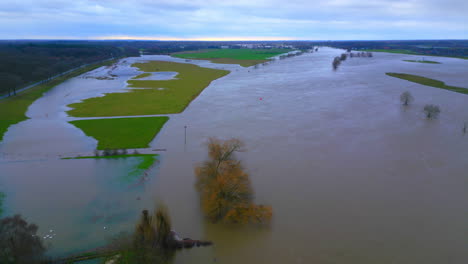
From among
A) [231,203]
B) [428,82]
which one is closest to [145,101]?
[231,203]

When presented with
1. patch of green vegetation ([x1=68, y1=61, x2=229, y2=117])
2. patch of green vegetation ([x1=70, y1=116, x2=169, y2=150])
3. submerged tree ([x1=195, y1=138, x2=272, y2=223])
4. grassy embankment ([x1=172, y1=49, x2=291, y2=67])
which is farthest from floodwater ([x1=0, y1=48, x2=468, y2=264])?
grassy embankment ([x1=172, y1=49, x2=291, y2=67])

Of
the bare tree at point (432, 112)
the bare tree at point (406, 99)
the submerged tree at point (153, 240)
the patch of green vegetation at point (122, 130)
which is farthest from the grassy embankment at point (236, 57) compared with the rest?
the submerged tree at point (153, 240)

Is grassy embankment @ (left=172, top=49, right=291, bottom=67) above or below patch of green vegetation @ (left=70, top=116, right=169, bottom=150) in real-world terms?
above

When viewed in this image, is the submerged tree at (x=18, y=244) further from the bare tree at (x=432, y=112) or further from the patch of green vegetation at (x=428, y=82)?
the patch of green vegetation at (x=428, y=82)

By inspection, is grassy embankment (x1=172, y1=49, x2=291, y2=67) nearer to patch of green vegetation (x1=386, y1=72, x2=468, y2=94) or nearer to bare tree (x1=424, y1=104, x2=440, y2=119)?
patch of green vegetation (x1=386, y1=72, x2=468, y2=94)

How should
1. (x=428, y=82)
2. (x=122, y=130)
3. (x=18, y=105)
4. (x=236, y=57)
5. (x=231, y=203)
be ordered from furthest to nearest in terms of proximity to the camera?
(x=236, y=57), (x=428, y=82), (x=18, y=105), (x=122, y=130), (x=231, y=203)

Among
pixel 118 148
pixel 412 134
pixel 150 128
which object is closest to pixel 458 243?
pixel 412 134

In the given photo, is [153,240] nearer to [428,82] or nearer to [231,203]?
[231,203]

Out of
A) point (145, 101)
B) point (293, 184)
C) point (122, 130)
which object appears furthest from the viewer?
point (145, 101)
